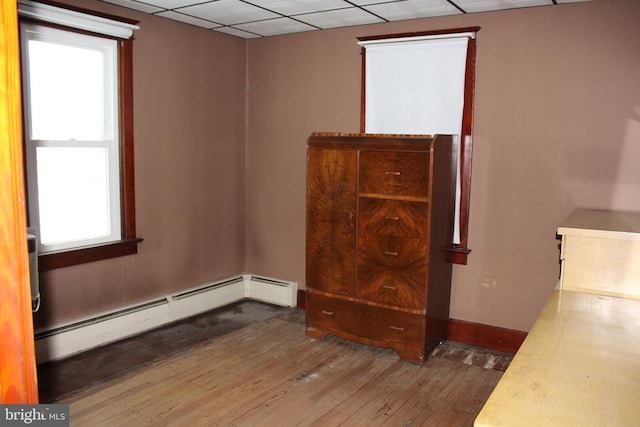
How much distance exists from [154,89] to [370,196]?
73.2 inches

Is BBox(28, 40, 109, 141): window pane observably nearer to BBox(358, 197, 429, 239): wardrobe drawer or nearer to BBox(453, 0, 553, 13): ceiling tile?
BBox(358, 197, 429, 239): wardrobe drawer

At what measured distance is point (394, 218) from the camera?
3.53m

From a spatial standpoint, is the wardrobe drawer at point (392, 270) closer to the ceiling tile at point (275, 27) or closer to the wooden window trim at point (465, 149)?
the wooden window trim at point (465, 149)

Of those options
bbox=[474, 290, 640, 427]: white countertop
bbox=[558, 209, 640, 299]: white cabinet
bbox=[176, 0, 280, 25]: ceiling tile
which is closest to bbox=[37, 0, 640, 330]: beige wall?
bbox=[176, 0, 280, 25]: ceiling tile

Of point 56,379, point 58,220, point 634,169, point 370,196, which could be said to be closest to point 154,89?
point 58,220

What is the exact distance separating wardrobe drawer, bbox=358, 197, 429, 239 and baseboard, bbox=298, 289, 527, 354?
96 cm

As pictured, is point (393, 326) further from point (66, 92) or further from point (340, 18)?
point (66, 92)

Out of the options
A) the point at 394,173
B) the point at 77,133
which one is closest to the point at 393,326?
the point at 394,173

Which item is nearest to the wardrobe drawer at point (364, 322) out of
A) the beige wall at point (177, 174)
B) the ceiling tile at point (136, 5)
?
the beige wall at point (177, 174)

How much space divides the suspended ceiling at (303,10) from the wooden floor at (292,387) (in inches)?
94.2

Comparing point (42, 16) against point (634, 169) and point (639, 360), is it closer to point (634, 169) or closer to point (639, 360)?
point (639, 360)

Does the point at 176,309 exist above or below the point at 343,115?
below

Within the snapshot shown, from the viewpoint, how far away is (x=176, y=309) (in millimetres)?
4277

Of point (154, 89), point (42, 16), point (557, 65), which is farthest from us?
point (154, 89)
